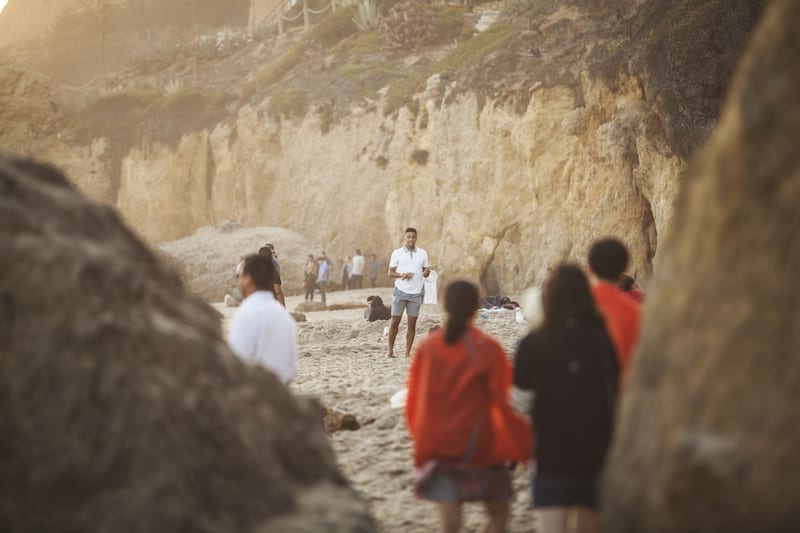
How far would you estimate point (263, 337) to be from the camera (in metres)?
5.34

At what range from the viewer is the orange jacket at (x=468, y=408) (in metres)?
4.46

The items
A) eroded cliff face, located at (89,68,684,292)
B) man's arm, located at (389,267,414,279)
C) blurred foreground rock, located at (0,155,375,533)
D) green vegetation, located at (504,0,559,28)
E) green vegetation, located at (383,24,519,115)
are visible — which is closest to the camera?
blurred foreground rock, located at (0,155,375,533)

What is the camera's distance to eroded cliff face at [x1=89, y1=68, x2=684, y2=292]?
66.3 ft

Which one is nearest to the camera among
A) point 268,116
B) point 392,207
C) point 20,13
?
point 392,207

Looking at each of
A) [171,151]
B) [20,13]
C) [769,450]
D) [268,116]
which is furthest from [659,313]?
[20,13]

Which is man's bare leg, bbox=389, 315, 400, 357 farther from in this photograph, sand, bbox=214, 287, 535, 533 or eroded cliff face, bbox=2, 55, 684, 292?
eroded cliff face, bbox=2, 55, 684, 292

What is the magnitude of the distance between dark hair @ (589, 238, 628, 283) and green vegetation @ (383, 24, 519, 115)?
23.3 meters

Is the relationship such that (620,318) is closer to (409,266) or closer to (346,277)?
(409,266)

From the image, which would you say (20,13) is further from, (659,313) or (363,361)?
(659,313)

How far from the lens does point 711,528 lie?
3.28 m

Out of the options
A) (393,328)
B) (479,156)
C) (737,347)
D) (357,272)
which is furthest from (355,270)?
(737,347)

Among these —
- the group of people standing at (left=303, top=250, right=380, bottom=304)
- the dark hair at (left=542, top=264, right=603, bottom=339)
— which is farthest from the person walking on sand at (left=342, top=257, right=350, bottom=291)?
the dark hair at (left=542, top=264, right=603, bottom=339)

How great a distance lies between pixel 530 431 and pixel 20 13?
87.5 metres

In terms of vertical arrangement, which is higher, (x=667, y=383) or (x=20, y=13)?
(x=20, y=13)
